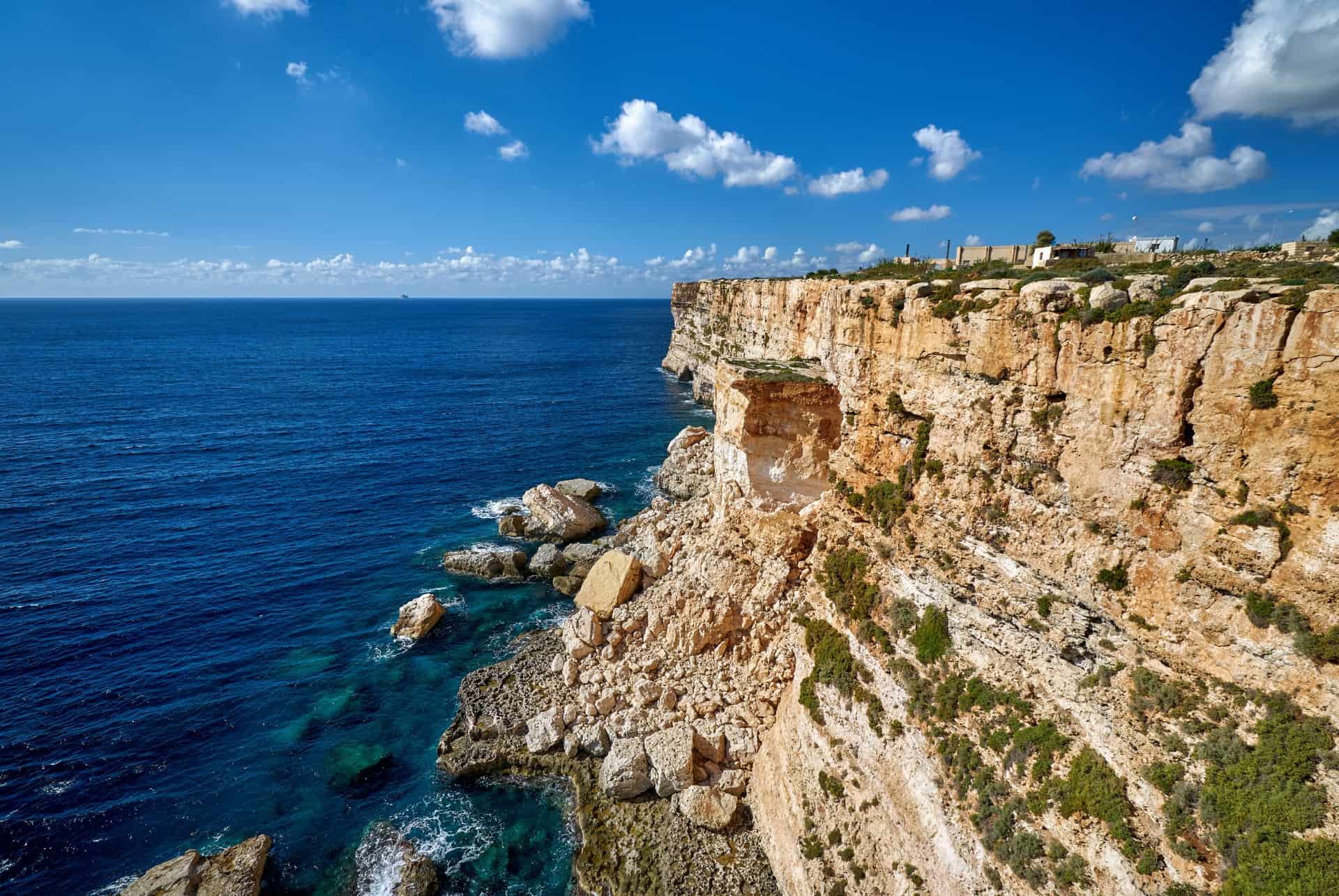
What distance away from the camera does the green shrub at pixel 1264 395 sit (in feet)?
42.3

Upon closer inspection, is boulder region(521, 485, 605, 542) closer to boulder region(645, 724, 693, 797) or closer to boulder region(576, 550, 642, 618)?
boulder region(576, 550, 642, 618)

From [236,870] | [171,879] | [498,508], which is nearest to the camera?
[171,879]

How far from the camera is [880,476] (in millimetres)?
23969

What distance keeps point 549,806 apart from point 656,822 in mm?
4797

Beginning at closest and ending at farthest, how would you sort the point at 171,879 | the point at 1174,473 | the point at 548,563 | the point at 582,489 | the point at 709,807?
the point at 1174,473
the point at 171,879
the point at 709,807
the point at 548,563
the point at 582,489

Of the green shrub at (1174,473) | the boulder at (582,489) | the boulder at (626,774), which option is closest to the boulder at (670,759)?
the boulder at (626,774)

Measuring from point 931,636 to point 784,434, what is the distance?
13.1 meters

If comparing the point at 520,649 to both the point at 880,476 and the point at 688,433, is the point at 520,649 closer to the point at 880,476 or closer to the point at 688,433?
the point at 880,476

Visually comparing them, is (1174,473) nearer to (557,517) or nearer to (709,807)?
(709,807)

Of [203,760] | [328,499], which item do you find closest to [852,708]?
[203,760]

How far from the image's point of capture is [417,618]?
3456cm

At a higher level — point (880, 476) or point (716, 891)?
point (880, 476)

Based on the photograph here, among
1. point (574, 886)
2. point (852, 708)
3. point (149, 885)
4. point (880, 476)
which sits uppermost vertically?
point (880, 476)

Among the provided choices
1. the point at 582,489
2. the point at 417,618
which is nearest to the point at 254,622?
the point at 417,618
